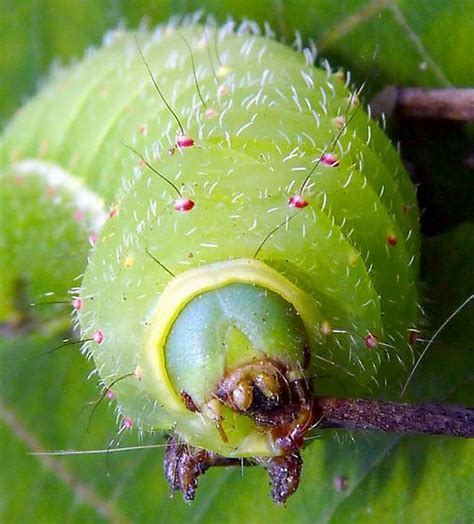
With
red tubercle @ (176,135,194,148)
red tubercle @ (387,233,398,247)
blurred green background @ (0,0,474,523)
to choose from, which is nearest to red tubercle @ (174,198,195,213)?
red tubercle @ (176,135,194,148)

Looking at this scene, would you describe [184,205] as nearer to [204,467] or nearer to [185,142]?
[185,142]

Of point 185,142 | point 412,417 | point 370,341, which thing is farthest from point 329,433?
point 185,142

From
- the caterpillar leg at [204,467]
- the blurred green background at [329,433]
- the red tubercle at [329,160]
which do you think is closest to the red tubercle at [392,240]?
the red tubercle at [329,160]

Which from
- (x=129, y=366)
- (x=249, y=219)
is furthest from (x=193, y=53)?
(x=129, y=366)

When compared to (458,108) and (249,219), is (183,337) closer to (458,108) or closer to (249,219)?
(249,219)

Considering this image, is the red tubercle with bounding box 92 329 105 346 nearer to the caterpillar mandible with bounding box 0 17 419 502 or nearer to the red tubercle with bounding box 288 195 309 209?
the caterpillar mandible with bounding box 0 17 419 502

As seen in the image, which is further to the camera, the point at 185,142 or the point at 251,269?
the point at 185,142
